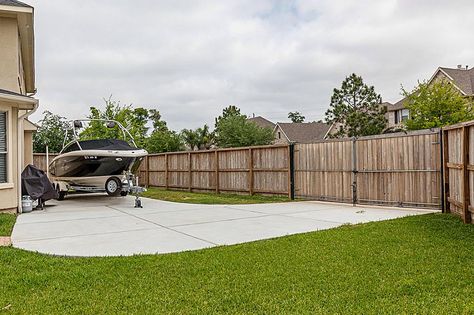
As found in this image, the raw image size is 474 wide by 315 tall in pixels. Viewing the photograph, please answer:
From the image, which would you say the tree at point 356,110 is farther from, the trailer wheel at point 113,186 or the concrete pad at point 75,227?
the concrete pad at point 75,227

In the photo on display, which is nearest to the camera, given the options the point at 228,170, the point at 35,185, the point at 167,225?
the point at 167,225

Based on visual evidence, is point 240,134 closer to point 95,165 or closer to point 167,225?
point 95,165

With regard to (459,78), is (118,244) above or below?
below

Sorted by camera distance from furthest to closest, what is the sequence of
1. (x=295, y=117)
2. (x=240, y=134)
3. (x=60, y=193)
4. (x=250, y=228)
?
(x=295, y=117), (x=240, y=134), (x=60, y=193), (x=250, y=228)

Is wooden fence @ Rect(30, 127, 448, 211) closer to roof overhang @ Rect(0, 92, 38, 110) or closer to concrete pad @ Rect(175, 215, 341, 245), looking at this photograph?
concrete pad @ Rect(175, 215, 341, 245)

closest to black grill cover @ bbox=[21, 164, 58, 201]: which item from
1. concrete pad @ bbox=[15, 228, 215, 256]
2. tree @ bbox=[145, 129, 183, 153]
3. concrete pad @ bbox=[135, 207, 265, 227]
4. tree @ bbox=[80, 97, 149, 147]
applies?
concrete pad @ bbox=[135, 207, 265, 227]

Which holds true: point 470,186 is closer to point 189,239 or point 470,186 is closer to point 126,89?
point 189,239

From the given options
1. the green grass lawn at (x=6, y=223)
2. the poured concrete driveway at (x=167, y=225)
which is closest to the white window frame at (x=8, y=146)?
the green grass lawn at (x=6, y=223)

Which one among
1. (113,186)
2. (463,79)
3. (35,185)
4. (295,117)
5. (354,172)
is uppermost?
(295,117)

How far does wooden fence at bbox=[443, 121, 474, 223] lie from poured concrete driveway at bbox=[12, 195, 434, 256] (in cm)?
105

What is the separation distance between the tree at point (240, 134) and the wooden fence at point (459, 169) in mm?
28414

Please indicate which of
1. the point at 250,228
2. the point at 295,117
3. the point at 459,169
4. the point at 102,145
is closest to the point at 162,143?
the point at 102,145

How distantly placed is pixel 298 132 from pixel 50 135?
26.3 metres

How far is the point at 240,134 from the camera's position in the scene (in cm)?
3722
